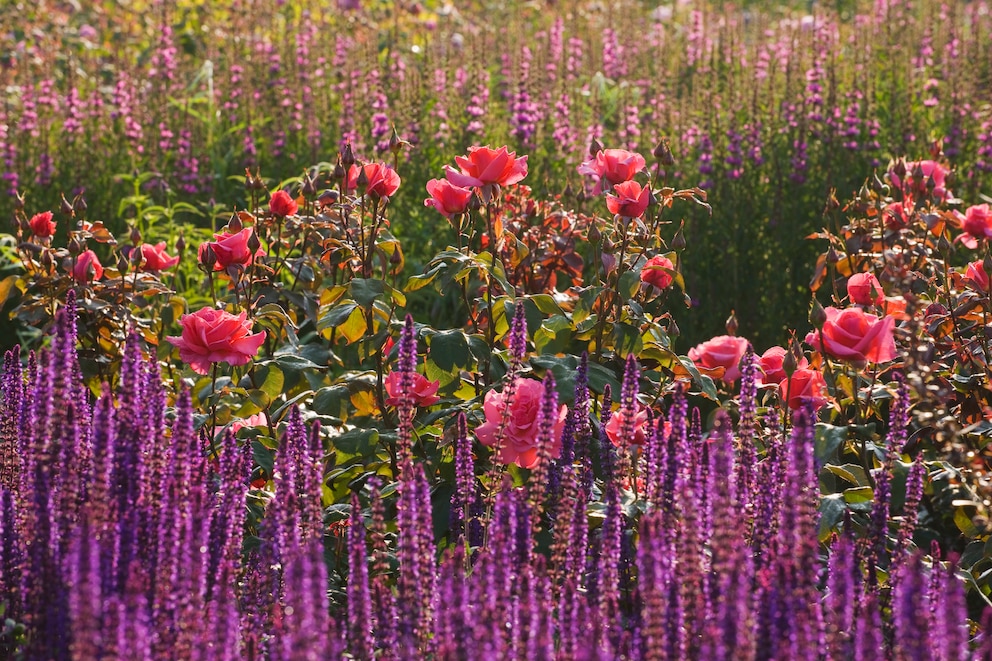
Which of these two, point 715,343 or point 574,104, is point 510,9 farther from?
point 715,343

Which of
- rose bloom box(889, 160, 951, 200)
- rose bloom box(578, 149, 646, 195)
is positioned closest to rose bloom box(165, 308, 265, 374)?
rose bloom box(578, 149, 646, 195)

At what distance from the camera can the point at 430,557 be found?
A: 1983mm

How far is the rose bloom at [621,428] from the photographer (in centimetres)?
235

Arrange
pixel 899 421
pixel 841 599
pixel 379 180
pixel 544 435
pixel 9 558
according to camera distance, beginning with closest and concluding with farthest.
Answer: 1. pixel 841 599
2. pixel 9 558
3. pixel 544 435
4. pixel 899 421
5. pixel 379 180

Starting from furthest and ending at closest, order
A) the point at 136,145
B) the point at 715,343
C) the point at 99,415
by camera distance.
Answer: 1. the point at 136,145
2. the point at 715,343
3. the point at 99,415

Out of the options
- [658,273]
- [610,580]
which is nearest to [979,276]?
[658,273]

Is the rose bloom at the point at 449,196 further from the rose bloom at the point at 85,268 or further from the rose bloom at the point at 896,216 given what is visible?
the rose bloom at the point at 896,216

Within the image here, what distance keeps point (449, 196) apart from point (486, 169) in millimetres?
137

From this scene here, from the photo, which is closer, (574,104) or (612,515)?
(612,515)

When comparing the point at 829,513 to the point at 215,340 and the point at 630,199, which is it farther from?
the point at 215,340

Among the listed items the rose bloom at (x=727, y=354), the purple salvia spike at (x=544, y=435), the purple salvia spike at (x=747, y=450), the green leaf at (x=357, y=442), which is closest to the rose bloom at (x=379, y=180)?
the green leaf at (x=357, y=442)

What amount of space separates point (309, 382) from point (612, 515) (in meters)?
1.48

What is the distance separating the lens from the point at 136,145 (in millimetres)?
6945

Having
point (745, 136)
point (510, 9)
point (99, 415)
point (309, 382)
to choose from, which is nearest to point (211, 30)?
point (510, 9)
